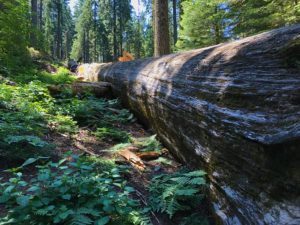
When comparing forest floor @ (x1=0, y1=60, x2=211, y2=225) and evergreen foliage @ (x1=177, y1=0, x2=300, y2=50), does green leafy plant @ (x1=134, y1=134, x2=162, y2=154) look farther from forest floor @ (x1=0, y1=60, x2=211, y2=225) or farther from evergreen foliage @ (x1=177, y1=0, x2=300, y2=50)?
evergreen foliage @ (x1=177, y1=0, x2=300, y2=50)

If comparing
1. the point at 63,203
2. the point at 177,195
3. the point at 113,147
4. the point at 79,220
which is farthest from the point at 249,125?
the point at 113,147

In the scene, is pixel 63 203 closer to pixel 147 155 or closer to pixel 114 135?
pixel 147 155

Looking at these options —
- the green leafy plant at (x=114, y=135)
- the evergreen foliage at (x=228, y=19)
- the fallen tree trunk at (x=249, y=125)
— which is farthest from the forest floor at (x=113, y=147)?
the evergreen foliage at (x=228, y=19)

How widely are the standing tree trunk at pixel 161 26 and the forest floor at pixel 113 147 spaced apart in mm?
3415

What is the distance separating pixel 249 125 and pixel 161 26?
730cm

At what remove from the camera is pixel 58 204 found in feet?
5.34

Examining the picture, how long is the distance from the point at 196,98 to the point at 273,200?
1.46 m

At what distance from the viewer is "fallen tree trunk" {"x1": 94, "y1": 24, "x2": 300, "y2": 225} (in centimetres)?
145

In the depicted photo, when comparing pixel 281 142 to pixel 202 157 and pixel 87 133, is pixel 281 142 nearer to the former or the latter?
pixel 202 157

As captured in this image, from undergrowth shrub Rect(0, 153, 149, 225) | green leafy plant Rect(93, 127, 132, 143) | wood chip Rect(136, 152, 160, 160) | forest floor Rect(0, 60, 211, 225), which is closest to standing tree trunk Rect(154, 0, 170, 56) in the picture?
forest floor Rect(0, 60, 211, 225)

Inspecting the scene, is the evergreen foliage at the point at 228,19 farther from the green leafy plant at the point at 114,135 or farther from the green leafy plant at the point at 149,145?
the green leafy plant at the point at 114,135

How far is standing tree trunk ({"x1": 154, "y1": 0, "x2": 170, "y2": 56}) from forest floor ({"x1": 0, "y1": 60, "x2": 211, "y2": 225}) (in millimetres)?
3415

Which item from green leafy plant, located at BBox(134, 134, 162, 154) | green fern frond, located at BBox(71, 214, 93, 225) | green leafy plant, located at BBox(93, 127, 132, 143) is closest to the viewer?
green fern frond, located at BBox(71, 214, 93, 225)

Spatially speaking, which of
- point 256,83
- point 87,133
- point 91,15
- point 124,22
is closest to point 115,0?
point 124,22
